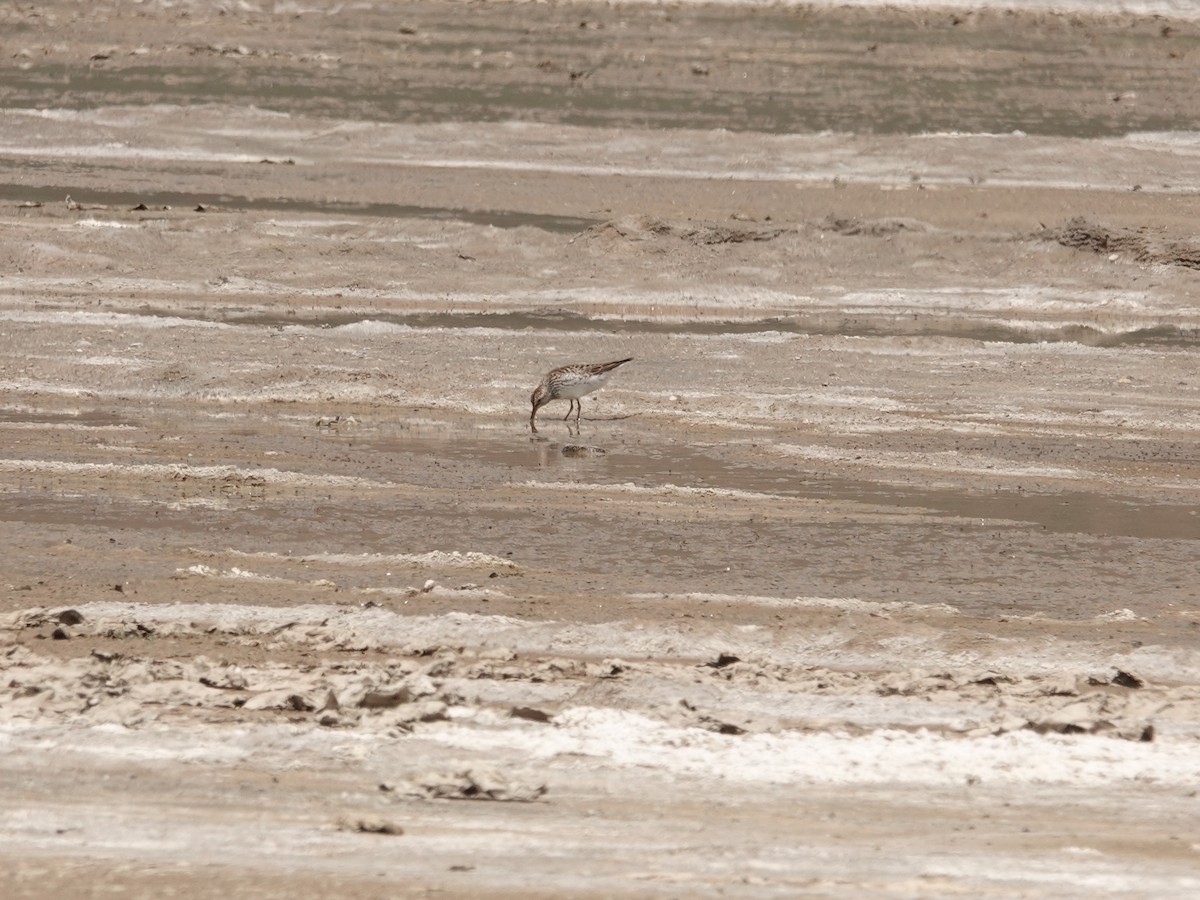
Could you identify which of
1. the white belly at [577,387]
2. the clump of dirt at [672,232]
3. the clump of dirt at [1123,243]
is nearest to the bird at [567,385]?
the white belly at [577,387]

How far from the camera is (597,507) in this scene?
1027cm

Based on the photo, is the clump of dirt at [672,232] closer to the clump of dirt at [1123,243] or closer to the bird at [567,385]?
the clump of dirt at [1123,243]

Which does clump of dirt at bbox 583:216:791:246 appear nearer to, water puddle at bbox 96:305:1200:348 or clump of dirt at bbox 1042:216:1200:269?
water puddle at bbox 96:305:1200:348

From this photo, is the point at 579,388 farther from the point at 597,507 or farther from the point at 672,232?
the point at 672,232

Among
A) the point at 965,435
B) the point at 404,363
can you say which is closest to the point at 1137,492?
the point at 965,435

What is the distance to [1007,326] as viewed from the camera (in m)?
17.0

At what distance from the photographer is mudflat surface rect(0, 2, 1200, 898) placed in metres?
5.79

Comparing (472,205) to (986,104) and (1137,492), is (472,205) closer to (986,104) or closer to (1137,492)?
(986,104)

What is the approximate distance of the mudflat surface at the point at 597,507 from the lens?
5.79 m

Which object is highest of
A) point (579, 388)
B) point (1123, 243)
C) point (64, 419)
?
point (1123, 243)

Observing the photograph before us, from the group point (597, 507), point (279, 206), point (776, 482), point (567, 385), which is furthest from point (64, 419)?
point (279, 206)

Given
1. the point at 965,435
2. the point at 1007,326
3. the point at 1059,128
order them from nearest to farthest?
the point at 965,435 < the point at 1007,326 < the point at 1059,128

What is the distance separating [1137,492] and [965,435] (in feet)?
5.19

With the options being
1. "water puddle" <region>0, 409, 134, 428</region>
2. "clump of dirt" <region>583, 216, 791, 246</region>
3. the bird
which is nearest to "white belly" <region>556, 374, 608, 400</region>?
the bird
